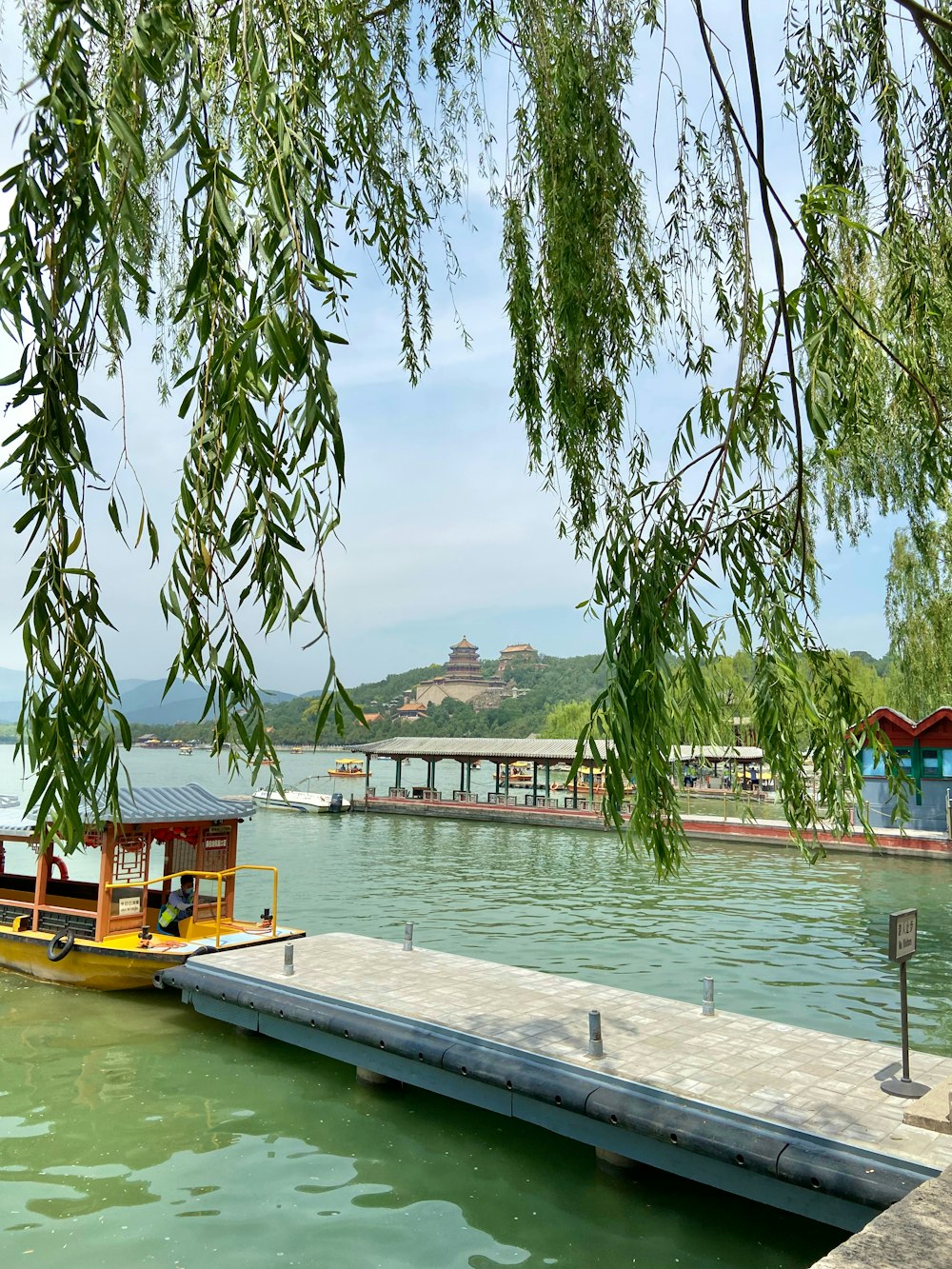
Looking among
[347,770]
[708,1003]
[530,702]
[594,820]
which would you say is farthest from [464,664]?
[708,1003]

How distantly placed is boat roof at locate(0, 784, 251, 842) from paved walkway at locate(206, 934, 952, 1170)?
198 cm

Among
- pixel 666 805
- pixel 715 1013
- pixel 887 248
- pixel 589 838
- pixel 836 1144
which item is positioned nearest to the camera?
Result: pixel 666 805

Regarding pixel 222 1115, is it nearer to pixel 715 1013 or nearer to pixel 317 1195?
pixel 317 1195

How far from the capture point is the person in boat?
37.7 feet

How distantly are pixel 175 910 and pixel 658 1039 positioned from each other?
647 cm

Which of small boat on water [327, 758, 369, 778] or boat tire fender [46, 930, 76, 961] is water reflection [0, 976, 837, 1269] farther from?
small boat on water [327, 758, 369, 778]

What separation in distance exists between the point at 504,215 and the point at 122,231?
3.05 m

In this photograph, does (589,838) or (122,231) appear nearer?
(122,231)

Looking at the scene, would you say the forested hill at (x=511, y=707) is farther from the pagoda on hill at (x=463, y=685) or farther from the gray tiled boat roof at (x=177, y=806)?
the gray tiled boat roof at (x=177, y=806)

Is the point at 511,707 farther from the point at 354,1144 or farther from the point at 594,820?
the point at 354,1144

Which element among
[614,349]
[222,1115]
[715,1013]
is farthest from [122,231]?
[715,1013]

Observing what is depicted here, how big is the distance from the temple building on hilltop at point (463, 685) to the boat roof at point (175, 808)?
109 m

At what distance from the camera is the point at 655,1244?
18.2ft

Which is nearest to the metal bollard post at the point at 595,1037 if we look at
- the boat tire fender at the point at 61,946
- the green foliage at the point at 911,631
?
the boat tire fender at the point at 61,946
